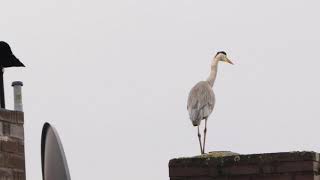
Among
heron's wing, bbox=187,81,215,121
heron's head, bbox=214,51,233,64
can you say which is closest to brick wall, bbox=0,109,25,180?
heron's wing, bbox=187,81,215,121

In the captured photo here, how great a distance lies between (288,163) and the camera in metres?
7.85

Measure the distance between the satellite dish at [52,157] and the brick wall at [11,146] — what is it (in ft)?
0.75

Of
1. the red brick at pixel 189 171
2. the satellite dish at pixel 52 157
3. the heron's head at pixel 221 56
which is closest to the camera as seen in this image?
the satellite dish at pixel 52 157

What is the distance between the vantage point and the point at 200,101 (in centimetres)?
1201

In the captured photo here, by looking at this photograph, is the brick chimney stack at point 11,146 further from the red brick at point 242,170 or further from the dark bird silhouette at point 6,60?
Answer: the red brick at point 242,170

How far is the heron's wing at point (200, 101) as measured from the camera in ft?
38.4

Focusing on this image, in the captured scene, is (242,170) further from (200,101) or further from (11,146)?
(200,101)

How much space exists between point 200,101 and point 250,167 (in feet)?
13.5

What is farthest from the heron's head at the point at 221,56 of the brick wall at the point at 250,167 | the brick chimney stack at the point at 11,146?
the brick chimney stack at the point at 11,146

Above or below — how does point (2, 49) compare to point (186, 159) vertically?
above

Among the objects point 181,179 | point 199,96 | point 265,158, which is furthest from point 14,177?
point 199,96

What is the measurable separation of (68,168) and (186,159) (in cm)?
138

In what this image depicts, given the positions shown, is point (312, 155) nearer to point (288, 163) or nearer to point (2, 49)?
point (288, 163)

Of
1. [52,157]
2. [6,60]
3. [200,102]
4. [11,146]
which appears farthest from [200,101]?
[52,157]
